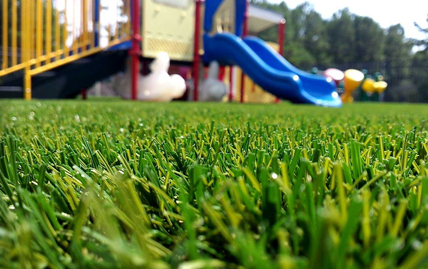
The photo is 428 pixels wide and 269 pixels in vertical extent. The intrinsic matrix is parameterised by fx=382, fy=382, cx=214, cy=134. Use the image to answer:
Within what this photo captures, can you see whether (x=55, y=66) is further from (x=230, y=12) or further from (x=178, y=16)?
(x=230, y=12)

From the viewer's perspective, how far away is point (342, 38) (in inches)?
1666

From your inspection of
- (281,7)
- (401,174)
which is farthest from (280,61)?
(281,7)

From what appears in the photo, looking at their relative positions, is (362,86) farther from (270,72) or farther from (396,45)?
(396,45)

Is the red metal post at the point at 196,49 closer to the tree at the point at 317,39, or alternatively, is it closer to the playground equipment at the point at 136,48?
the playground equipment at the point at 136,48

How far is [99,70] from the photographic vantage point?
7.97 metres

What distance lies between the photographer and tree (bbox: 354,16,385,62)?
137 ft

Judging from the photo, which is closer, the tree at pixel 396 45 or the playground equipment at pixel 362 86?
the playground equipment at pixel 362 86

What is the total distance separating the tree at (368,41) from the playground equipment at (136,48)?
35.2 m

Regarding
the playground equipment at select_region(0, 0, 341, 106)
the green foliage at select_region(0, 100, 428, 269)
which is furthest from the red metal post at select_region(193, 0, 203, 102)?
the green foliage at select_region(0, 100, 428, 269)

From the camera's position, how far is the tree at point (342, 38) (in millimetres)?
41500

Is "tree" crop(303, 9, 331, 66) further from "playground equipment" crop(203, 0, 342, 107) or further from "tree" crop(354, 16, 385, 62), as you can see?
"playground equipment" crop(203, 0, 342, 107)

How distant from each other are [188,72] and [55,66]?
6.35 metres

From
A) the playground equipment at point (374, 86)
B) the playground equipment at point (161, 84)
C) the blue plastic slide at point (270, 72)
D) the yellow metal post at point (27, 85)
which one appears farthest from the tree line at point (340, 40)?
the yellow metal post at point (27, 85)

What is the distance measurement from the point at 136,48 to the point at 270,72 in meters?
2.90
